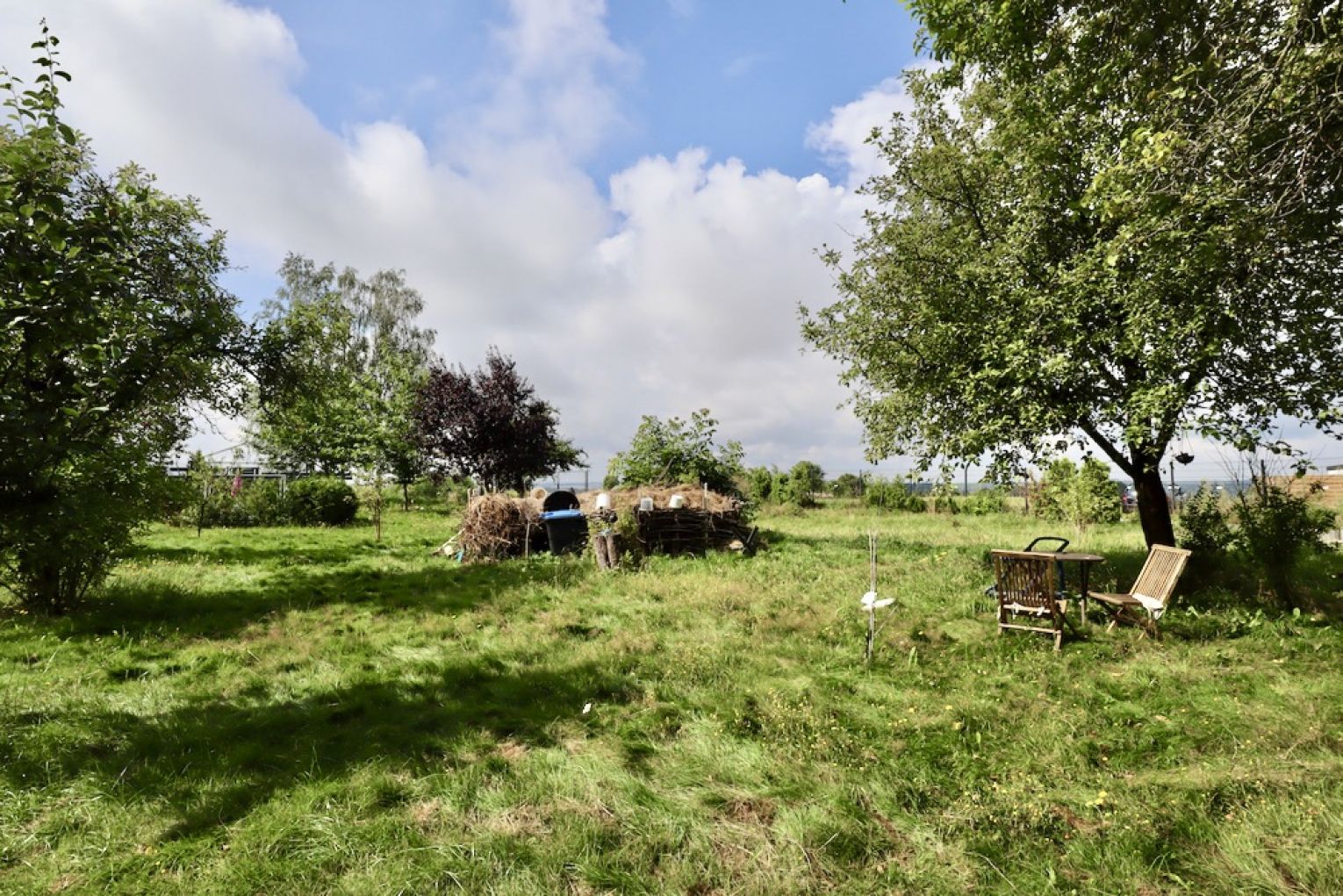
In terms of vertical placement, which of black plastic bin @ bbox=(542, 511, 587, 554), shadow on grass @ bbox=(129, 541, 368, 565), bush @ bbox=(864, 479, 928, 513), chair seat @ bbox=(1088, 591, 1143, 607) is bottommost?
chair seat @ bbox=(1088, 591, 1143, 607)

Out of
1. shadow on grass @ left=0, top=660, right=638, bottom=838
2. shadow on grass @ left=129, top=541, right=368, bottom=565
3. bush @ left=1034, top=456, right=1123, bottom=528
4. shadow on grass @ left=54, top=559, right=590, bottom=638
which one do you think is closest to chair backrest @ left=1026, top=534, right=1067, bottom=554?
shadow on grass @ left=0, top=660, right=638, bottom=838

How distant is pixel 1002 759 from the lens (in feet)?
12.5

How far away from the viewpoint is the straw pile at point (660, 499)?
40.1 feet

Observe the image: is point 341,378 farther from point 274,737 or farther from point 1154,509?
point 1154,509

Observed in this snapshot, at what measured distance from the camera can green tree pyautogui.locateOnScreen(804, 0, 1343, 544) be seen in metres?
4.48

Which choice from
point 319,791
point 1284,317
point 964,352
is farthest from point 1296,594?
point 319,791

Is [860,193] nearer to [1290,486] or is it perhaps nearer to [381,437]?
[1290,486]

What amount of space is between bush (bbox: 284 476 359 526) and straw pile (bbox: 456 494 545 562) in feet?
25.3

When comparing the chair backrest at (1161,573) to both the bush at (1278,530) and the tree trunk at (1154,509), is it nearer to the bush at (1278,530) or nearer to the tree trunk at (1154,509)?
the bush at (1278,530)

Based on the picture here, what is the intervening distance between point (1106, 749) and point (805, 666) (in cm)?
231

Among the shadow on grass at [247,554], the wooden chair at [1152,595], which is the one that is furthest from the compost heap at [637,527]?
the wooden chair at [1152,595]

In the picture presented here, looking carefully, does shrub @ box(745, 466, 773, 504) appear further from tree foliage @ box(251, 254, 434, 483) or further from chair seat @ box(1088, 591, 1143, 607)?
chair seat @ box(1088, 591, 1143, 607)

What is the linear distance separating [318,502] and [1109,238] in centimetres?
1906

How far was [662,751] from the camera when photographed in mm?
3992
